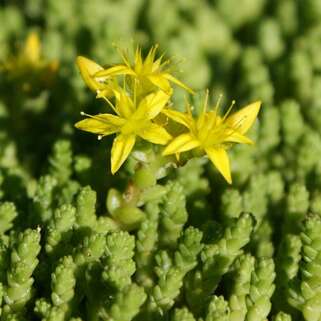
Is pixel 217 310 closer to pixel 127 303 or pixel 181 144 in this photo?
pixel 127 303

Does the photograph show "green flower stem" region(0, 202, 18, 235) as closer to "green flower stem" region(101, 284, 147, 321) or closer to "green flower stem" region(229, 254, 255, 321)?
"green flower stem" region(101, 284, 147, 321)

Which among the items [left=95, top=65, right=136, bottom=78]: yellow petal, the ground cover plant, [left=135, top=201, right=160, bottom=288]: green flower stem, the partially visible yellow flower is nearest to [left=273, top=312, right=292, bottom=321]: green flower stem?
the ground cover plant

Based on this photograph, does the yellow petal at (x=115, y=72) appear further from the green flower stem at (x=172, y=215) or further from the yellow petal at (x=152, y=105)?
the green flower stem at (x=172, y=215)

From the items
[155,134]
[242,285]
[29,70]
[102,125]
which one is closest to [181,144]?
[155,134]

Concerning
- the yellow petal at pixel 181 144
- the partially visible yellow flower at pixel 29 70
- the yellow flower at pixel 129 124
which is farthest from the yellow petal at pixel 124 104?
the partially visible yellow flower at pixel 29 70

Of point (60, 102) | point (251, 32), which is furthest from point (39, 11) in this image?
point (251, 32)

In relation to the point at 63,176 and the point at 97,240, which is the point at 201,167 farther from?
the point at 97,240
